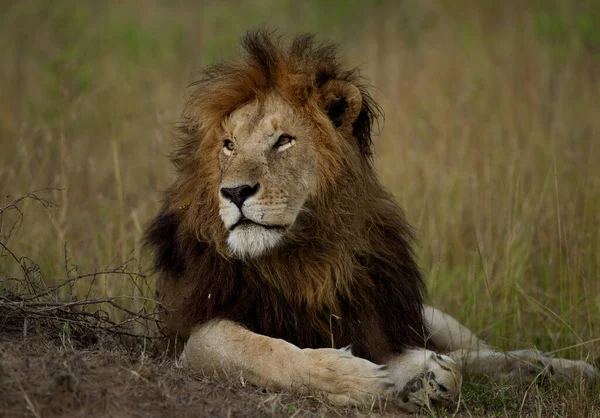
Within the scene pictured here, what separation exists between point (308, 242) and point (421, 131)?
4587 millimetres

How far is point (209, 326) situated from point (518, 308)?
2273 millimetres

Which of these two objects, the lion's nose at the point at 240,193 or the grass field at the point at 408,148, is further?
the grass field at the point at 408,148

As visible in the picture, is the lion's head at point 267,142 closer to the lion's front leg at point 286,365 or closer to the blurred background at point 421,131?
the lion's front leg at point 286,365

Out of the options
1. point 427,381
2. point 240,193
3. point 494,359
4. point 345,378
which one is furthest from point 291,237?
point 494,359

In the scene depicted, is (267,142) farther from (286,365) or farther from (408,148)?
(408,148)

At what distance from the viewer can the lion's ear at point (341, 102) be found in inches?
175

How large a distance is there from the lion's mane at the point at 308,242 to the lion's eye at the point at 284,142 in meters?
0.14

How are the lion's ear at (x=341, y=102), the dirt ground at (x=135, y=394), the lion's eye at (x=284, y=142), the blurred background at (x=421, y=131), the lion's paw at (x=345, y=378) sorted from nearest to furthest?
the dirt ground at (x=135, y=394)
the lion's paw at (x=345, y=378)
the lion's eye at (x=284, y=142)
the lion's ear at (x=341, y=102)
the blurred background at (x=421, y=131)

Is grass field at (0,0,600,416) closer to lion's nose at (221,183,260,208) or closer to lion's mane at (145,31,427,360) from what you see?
lion's mane at (145,31,427,360)

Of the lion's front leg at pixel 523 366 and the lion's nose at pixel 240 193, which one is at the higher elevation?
the lion's nose at pixel 240 193

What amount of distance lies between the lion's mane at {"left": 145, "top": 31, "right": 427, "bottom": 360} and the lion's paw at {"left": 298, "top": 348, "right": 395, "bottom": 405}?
0.36m

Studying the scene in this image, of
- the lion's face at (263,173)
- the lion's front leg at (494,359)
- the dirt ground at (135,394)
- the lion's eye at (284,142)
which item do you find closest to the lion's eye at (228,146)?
the lion's face at (263,173)

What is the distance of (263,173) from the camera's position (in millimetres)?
4160

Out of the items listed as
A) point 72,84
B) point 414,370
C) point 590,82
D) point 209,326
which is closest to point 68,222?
point 72,84
